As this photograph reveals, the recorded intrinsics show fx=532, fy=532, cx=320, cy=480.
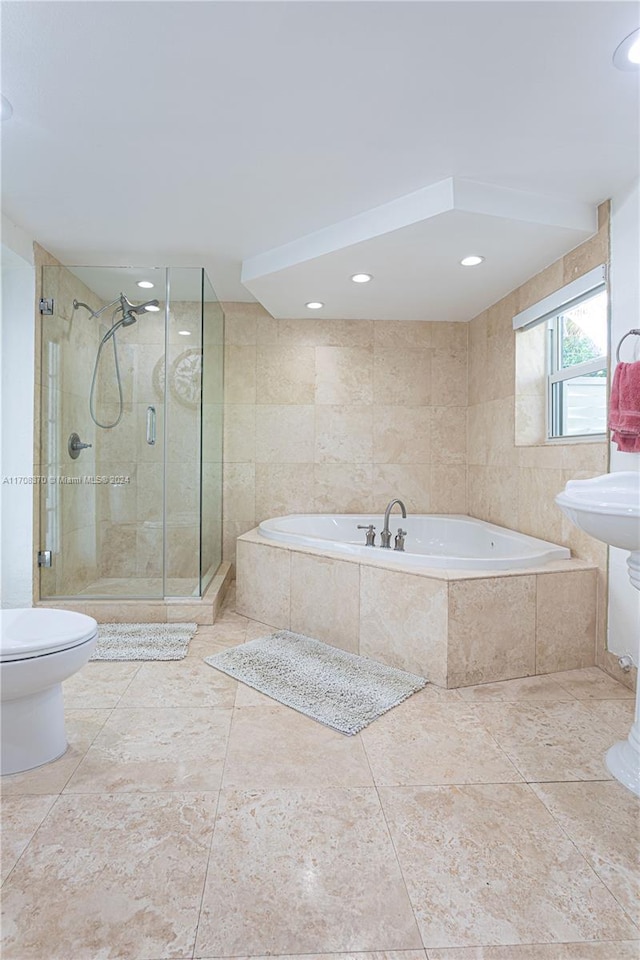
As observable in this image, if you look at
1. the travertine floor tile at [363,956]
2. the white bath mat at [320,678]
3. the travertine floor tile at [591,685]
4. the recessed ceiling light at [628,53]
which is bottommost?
the travertine floor tile at [363,956]

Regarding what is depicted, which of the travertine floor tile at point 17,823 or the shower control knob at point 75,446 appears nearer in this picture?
the travertine floor tile at point 17,823

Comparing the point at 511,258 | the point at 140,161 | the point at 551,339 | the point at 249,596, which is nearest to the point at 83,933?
the point at 249,596

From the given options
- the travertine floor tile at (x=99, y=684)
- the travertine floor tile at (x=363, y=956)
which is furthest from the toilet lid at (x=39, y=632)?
the travertine floor tile at (x=363, y=956)

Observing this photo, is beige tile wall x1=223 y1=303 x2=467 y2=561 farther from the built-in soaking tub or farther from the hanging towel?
the hanging towel

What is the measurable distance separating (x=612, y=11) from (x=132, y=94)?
4.72 ft

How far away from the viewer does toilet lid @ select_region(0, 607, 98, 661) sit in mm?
1565

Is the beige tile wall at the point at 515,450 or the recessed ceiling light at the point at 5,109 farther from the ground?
the recessed ceiling light at the point at 5,109

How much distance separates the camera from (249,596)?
3.22 m

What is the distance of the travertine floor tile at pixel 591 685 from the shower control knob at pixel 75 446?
289cm

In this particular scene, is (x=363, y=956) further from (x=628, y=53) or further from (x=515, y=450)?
(x=515, y=450)

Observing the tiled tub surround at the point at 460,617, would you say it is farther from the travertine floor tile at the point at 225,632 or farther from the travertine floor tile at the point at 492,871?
the travertine floor tile at the point at 492,871

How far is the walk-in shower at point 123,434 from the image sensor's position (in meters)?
3.17

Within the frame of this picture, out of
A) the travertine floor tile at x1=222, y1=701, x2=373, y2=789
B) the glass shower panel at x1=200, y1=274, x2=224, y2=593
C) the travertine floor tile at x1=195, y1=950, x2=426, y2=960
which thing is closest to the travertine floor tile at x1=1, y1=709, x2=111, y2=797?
the travertine floor tile at x1=222, y1=701, x2=373, y2=789

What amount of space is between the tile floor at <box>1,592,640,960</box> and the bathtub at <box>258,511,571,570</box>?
677 millimetres
